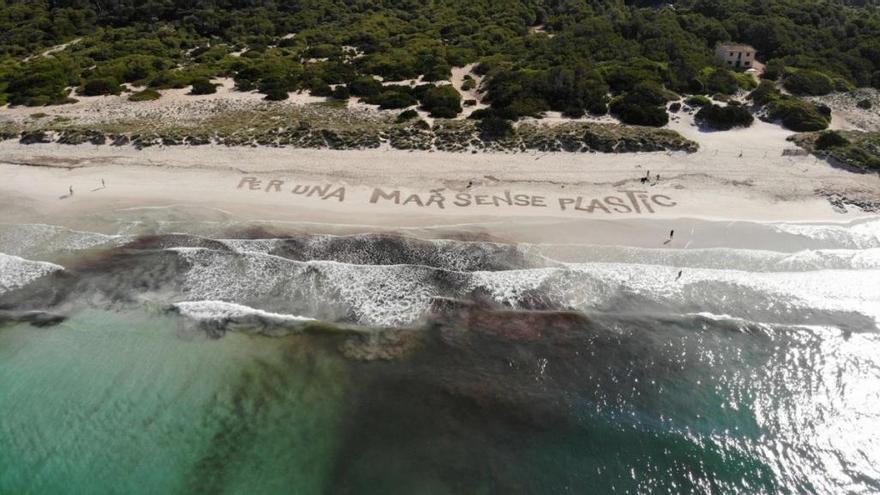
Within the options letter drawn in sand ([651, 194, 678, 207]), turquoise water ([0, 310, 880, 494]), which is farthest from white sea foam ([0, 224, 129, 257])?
letter drawn in sand ([651, 194, 678, 207])

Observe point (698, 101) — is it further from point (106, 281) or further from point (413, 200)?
point (106, 281)

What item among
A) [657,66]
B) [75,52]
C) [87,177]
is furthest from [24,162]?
[657,66]

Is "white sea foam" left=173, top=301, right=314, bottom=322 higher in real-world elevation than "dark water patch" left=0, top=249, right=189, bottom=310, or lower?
lower

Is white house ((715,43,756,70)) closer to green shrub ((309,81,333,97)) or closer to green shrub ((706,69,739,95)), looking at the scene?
green shrub ((706,69,739,95))

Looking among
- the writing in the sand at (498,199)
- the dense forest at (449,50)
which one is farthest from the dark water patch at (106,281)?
the dense forest at (449,50)

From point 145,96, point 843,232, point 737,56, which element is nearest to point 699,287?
point 843,232

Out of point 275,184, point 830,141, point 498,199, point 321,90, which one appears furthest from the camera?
point 321,90

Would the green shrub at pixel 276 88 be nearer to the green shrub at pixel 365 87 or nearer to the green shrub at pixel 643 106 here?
the green shrub at pixel 365 87
